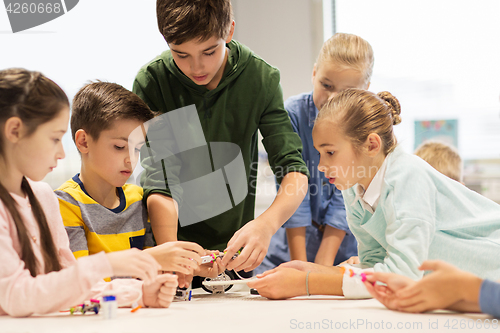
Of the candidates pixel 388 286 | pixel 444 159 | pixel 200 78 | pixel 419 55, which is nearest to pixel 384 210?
pixel 388 286

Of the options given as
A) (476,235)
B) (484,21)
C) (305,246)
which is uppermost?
(484,21)

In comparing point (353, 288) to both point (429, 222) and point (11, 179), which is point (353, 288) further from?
point (11, 179)

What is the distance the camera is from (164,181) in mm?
1134

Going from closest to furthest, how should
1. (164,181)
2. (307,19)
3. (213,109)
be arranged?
(164,181) < (213,109) < (307,19)

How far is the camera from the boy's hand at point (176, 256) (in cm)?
90

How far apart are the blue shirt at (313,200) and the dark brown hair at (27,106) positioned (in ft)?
2.98

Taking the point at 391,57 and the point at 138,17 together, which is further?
the point at 391,57

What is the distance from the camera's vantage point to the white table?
26.3 inches

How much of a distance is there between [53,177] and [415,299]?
0.95 meters

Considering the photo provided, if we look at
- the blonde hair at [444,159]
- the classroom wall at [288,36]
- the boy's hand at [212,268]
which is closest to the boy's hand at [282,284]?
the boy's hand at [212,268]

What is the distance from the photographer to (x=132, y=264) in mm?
711

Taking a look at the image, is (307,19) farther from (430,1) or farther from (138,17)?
(138,17)

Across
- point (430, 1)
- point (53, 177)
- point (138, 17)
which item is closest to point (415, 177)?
point (53, 177)

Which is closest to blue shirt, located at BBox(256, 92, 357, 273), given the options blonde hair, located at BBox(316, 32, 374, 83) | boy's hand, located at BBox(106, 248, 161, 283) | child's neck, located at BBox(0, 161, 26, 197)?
blonde hair, located at BBox(316, 32, 374, 83)
